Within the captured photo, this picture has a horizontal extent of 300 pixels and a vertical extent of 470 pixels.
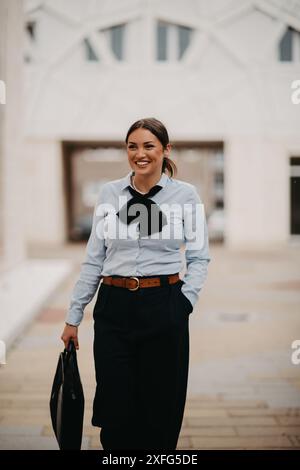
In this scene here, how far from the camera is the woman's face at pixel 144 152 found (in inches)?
100

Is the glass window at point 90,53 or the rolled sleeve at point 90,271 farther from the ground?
the glass window at point 90,53

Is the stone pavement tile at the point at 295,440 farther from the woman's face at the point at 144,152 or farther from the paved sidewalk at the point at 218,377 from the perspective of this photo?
the woman's face at the point at 144,152

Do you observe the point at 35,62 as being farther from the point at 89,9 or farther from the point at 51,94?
the point at 89,9

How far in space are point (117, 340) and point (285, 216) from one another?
1872 cm

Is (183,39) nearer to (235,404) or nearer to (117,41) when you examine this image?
(117,41)

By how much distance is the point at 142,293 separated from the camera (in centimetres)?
254

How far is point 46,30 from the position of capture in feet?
55.2

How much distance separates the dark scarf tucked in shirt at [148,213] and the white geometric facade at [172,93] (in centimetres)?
1457

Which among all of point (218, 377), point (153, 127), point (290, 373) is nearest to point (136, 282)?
point (153, 127)

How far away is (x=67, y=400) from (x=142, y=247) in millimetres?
787

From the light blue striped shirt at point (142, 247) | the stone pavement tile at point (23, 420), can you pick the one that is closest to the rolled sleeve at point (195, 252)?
the light blue striped shirt at point (142, 247)

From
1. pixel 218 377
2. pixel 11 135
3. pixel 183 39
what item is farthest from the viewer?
pixel 183 39

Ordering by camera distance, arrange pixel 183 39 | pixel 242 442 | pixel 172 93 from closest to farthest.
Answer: pixel 242 442
pixel 183 39
pixel 172 93

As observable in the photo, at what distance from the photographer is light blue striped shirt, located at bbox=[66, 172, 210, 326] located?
8.41ft
